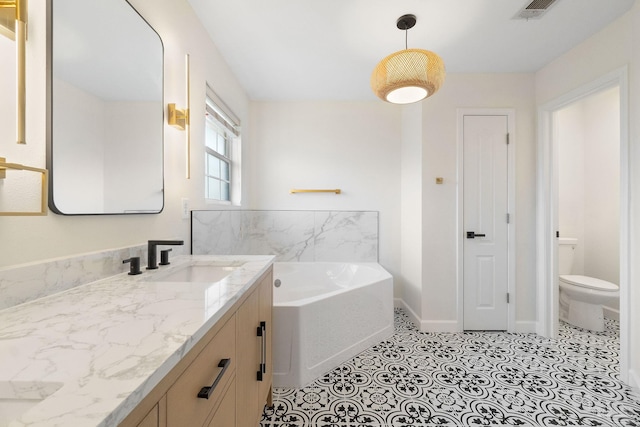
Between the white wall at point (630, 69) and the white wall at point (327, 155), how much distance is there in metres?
1.50

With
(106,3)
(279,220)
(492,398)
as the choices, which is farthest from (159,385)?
(279,220)

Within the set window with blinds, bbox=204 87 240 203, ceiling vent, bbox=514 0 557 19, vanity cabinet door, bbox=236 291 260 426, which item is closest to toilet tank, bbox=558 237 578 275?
ceiling vent, bbox=514 0 557 19

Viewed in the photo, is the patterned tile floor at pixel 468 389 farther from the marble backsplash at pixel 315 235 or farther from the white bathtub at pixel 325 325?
the marble backsplash at pixel 315 235

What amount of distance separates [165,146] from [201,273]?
0.72 meters

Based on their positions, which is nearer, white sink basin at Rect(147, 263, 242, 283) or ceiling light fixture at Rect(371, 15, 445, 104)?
white sink basin at Rect(147, 263, 242, 283)

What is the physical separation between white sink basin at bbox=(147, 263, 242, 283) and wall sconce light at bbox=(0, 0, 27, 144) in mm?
687

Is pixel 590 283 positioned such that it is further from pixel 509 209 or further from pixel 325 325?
pixel 325 325

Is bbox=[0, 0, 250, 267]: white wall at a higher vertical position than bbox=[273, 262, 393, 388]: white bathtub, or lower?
higher

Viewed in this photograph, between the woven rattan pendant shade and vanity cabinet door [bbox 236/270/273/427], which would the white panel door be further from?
vanity cabinet door [bbox 236/270/273/427]

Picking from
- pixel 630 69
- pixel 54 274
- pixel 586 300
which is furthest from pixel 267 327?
pixel 586 300

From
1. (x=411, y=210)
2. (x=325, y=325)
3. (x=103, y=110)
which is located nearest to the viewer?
(x=103, y=110)

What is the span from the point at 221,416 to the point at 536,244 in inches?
112

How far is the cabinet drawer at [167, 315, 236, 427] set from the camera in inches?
19.4

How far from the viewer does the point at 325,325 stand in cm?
A: 179
